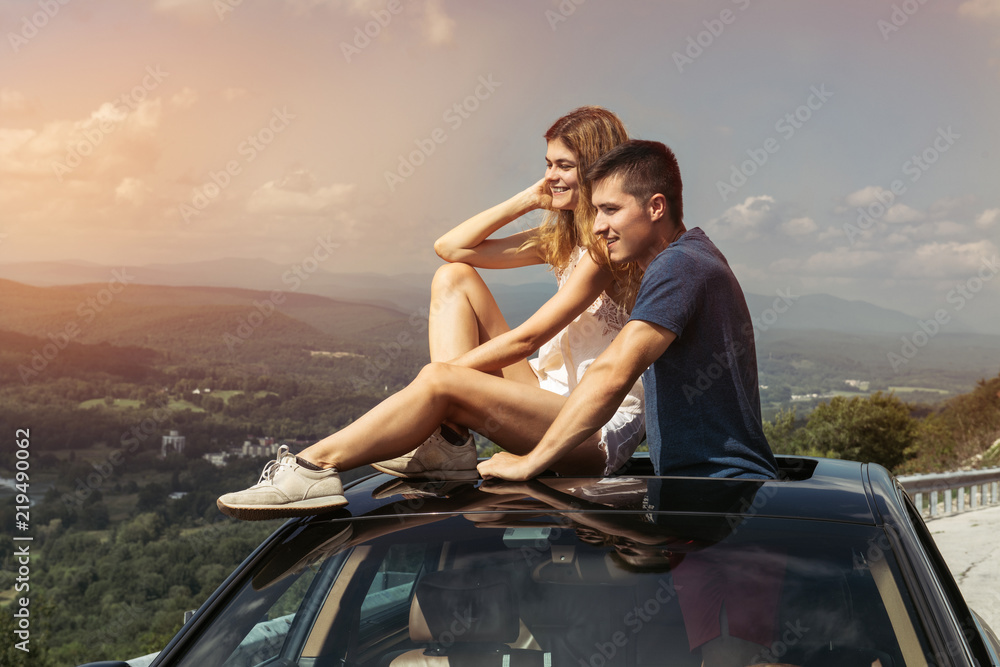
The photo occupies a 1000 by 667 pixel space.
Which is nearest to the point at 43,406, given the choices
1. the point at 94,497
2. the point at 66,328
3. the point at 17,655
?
the point at 66,328

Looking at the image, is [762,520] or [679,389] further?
[679,389]

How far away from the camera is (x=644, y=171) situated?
2.65m

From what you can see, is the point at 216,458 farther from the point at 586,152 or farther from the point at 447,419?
the point at 447,419

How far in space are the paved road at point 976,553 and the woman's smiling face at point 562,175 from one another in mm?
4833

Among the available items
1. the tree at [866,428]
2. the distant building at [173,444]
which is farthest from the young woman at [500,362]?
the distant building at [173,444]

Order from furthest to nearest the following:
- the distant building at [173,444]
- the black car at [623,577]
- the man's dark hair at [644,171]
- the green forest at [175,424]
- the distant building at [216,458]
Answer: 1. the distant building at [173,444]
2. the distant building at [216,458]
3. the green forest at [175,424]
4. the man's dark hair at [644,171]
5. the black car at [623,577]

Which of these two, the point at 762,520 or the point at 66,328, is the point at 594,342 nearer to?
the point at 762,520

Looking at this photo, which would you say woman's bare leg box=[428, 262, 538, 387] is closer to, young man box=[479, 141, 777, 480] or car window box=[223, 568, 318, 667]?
young man box=[479, 141, 777, 480]

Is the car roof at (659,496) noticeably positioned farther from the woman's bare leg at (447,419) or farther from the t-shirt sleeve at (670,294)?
the t-shirt sleeve at (670,294)

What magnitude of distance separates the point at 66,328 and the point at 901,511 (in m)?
64.2

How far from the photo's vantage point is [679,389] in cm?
246

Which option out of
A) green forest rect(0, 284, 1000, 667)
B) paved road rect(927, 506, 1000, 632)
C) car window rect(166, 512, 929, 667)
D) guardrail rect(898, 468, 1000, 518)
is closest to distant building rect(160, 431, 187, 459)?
green forest rect(0, 284, 1000, 667)

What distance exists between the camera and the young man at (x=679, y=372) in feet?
7.60

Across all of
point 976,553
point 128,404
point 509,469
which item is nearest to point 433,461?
point 509,469
